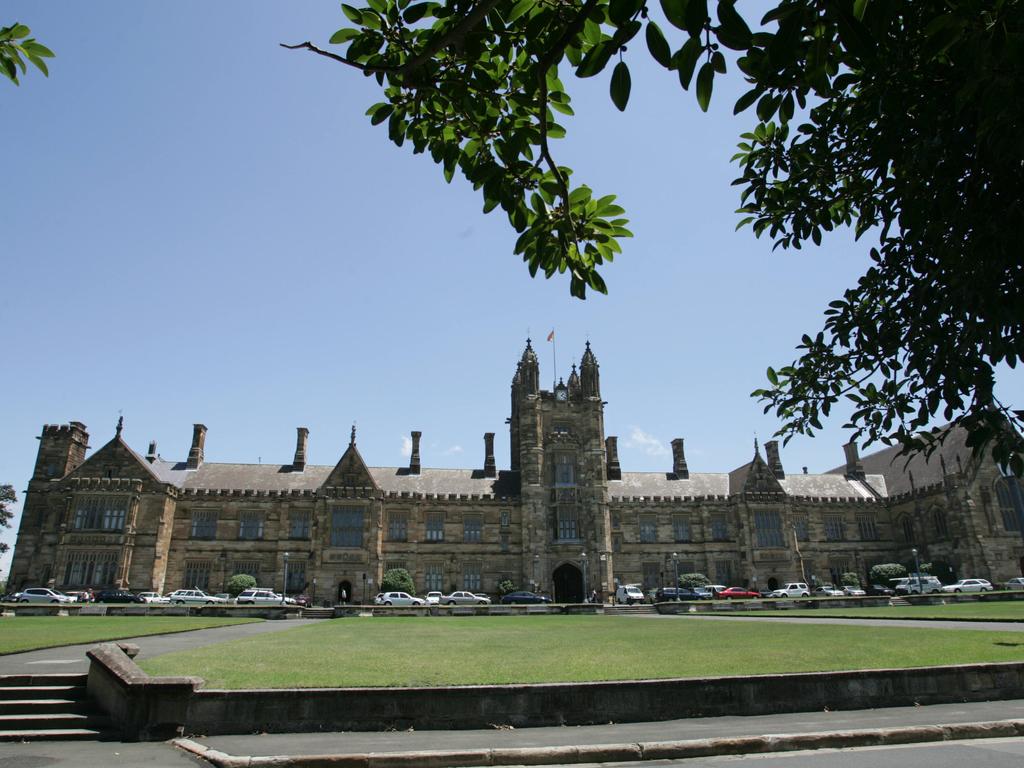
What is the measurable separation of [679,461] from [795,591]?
15.5 m

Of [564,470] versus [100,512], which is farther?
[564,470]

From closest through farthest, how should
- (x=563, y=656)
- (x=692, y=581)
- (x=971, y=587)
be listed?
1. (x=563, y=656)
2. (x=971, y=587)
3. (x=692, y=581)

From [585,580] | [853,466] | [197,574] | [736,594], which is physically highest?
[853,466]

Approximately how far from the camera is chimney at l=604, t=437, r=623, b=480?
2440 inches

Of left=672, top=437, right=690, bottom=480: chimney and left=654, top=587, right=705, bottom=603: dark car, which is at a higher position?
left=672, top=437, right=690, bottom=480: chimney

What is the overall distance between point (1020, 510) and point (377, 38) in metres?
66.2

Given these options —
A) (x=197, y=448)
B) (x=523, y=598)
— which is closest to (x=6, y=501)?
(x=197, y=448)

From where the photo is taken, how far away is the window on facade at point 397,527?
52.8 metres

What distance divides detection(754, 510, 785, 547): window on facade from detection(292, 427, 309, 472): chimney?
3905 centimetres

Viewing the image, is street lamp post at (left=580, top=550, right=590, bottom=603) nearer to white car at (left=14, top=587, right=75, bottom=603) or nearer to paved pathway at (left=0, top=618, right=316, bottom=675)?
paved pathway at (left=0, top=618, right=316, bottom=675)

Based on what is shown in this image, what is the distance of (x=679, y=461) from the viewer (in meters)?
63.2

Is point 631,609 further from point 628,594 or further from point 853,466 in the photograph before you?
point 853,466

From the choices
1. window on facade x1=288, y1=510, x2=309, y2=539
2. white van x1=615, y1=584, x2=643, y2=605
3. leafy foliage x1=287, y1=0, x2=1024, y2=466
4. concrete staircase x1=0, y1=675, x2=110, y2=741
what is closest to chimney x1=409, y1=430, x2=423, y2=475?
window on facade x1=288, y1=510, x2=309, y2=539

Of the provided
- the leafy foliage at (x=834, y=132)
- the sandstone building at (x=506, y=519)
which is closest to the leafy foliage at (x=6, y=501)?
the sandstone building at (x=506, y=519)
